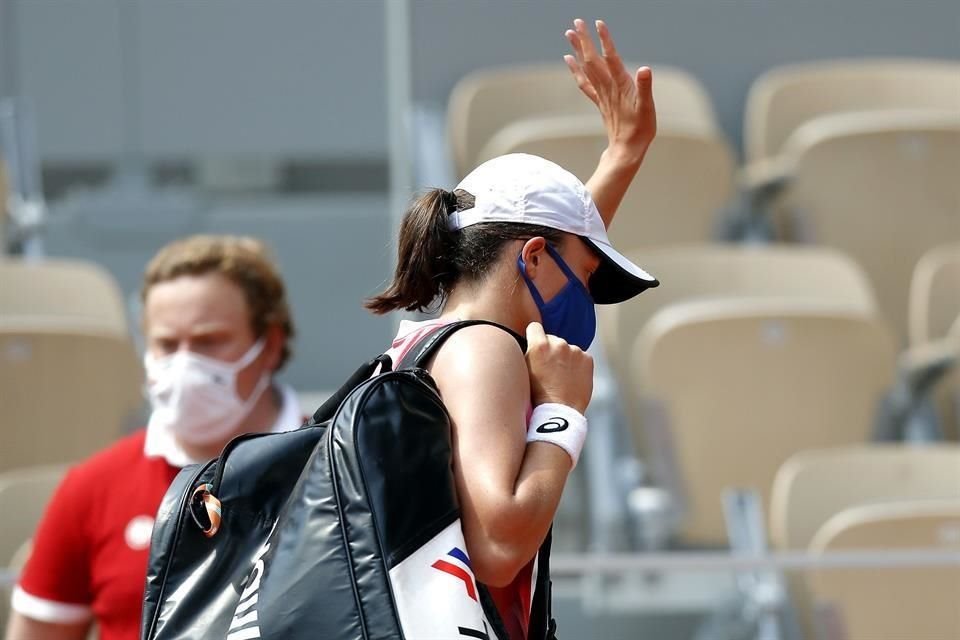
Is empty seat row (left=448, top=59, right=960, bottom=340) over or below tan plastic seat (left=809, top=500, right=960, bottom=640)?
over

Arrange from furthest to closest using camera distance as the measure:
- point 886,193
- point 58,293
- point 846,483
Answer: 1. point 886,193
2. point 58,293
3. point 846,483

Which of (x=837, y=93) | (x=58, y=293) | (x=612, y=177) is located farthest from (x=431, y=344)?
(x=837, y=93)

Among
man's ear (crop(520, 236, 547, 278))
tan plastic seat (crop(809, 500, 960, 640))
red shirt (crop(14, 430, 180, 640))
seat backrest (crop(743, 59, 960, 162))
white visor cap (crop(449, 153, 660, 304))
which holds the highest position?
seat backrest (crop(743, 59, 960, 162))

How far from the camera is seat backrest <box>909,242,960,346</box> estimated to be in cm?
382

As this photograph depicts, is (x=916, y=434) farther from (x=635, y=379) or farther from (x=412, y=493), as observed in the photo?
(x=412, y=493)

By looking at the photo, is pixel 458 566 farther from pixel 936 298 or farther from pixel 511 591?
pixel 936 298

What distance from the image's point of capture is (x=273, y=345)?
8.21 feet

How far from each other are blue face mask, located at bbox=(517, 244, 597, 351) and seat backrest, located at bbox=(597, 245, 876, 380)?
2.07 meters

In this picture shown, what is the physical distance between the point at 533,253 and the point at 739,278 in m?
2.39

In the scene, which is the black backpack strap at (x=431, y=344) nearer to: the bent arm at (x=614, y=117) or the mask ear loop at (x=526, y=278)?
the mask ear loop at (x=526, y=278)

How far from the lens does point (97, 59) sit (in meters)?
3.72

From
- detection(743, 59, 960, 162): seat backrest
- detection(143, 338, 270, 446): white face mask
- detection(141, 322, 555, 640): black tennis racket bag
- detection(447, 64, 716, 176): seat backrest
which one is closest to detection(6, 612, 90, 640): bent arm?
detection(143, 338, 270, 446): white face mask

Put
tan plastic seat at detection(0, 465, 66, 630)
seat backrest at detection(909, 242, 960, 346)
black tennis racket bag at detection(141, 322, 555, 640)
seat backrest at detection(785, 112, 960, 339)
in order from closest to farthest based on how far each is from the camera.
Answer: black tennis racket bag at detection(141, 322, 555, 640), tan plastic seat at detection(0, 465, 66, 630), seat backrest at detection(909, 242, 960, 346), seat backrest at detection(785, 112, 960, 339)

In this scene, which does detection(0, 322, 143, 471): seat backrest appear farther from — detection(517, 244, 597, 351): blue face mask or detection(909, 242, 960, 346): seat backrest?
detection(517, 244, 597, 351): blue face mask
